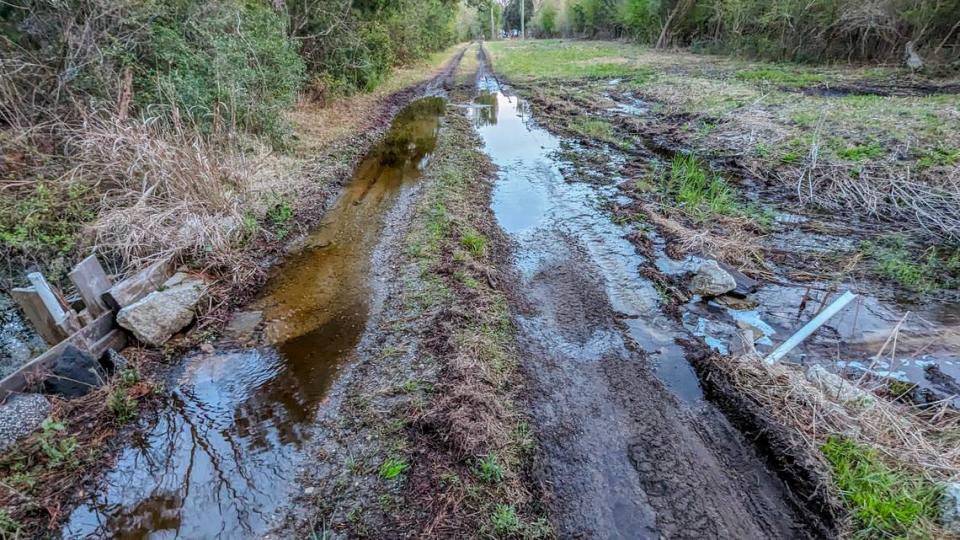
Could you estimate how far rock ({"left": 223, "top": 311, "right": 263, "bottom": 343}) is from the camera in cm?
452

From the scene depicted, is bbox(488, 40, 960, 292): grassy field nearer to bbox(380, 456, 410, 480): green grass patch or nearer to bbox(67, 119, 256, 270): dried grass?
bbox(380, 456, 410, 480): green grass patch

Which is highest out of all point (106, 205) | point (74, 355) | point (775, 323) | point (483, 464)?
point (106, 205)

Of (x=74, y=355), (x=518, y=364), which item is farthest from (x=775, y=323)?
(x=74, y=355)

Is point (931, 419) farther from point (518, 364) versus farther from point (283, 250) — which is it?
point (283, 250)

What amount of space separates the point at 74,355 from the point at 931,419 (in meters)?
6.57

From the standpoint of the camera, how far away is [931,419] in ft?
10.2

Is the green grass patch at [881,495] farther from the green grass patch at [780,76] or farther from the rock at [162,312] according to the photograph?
the green grass patch at [780,76]

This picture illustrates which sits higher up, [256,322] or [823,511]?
[256,322]

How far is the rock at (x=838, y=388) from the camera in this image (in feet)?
10.3

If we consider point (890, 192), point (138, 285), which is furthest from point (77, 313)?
point (890, 192)

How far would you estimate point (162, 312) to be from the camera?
173 inches

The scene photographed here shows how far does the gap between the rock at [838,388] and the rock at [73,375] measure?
5758mm

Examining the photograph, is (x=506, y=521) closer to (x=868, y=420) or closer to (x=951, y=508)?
(x=951, y=508)

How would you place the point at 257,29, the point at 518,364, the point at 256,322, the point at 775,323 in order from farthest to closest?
the point at 257,29
the point at 256,322
the point at 775,323
the point at 518,364
